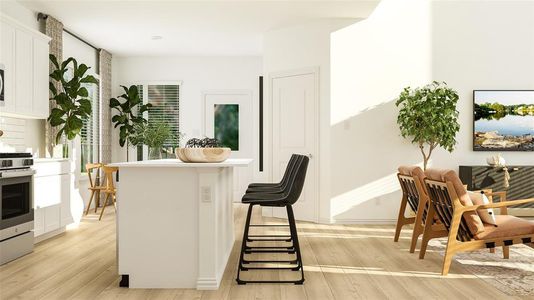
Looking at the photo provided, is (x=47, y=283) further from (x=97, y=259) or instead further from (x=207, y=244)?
(x=207, y=244)

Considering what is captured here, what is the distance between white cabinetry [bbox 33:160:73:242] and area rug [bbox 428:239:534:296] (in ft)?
14.3

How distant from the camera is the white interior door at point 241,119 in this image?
1061 centimetres

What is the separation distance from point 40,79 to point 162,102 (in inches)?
166

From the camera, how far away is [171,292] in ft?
12.6

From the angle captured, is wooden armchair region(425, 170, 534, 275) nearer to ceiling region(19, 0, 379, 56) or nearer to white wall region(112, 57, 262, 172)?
ceiling region(19, 0, 379, 56)

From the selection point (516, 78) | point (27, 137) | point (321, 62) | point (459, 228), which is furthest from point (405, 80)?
point (27, 137)

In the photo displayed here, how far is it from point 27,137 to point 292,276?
14.1ft

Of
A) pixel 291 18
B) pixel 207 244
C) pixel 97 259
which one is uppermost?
pixel 291 18

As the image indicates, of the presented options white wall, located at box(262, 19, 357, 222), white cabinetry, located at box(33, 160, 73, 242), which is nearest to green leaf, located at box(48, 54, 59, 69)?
white cabinetry, located at box(33, 160, 73, 242)

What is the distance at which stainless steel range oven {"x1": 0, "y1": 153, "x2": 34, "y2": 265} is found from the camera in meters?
4.86

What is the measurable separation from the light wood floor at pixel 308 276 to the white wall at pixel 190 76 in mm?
4800

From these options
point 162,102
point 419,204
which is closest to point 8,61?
point 419,204

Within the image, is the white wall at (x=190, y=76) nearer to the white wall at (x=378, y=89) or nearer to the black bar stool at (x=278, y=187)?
the white wall at (x=378, y=89)

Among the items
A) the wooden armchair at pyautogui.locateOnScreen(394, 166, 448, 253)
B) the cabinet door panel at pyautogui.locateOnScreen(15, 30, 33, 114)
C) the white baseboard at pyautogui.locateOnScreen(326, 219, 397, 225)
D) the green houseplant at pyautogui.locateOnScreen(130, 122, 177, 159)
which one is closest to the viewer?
the wooden armchair at pyautogui.locateOnScreen(394, 166, 448, 253)
